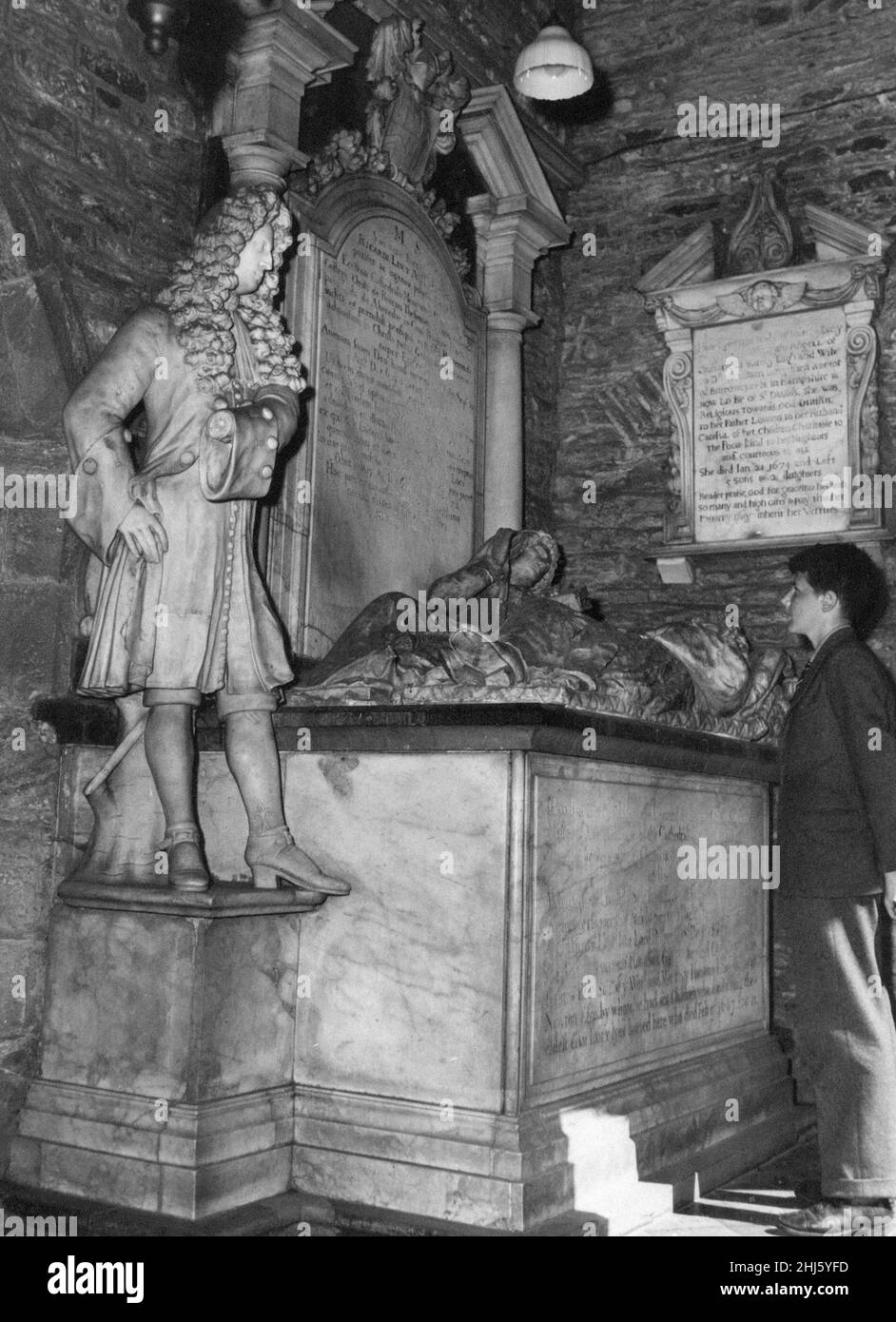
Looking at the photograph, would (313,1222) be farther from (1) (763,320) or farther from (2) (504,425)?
(1) (763,320)

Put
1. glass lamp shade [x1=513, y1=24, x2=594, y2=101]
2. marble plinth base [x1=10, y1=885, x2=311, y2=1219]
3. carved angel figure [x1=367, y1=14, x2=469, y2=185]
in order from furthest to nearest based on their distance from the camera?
glass lamp shade [x1=513, y1=24, x2=594, y2=101] → carved angel figure [x1=367, y1=14, x2=469, y2=185] → marble plinth base [x1=10, y1=885, x2=311, y2=1219]

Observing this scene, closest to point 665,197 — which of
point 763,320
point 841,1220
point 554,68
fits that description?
point 763,320

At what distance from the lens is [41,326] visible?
4.00 meters

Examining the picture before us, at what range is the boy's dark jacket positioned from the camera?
343 centimetres

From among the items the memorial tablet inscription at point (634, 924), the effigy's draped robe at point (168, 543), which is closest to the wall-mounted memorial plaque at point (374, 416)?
the effigy's draped robe at point (168, 543)

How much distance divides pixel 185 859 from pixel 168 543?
80cm

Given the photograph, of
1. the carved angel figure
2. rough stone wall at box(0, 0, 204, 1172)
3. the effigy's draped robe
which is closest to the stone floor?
rough stone wall at box(0, 0, 204, 1172)

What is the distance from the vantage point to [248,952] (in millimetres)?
3604

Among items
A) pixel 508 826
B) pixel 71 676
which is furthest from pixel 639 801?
pixel 71 676

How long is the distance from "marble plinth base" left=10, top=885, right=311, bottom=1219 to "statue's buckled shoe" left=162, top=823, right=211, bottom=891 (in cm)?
5

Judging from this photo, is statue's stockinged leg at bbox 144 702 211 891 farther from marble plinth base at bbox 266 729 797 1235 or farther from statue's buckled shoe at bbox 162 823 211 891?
marble plinth base at bbox 266 729 797 1235

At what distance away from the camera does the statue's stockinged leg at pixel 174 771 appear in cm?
359

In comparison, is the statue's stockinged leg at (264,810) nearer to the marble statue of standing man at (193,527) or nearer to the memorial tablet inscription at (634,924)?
the marble statue of standing man at (193,527)

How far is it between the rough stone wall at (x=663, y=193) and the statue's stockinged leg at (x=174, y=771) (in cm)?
313
